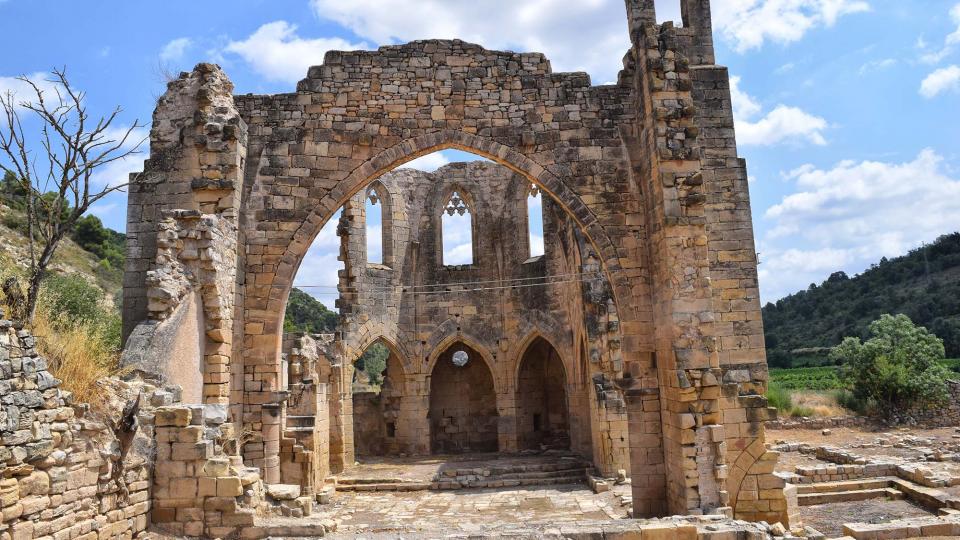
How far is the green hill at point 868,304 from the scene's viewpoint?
41.2 metres

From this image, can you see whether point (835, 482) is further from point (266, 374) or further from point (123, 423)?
point (123, 423)

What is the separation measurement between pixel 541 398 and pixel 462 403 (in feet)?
7.92

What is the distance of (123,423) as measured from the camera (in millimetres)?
6348

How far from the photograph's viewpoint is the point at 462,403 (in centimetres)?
2139

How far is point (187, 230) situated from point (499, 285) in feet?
39.8

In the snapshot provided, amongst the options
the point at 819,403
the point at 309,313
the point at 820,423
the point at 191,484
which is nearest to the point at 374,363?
the point at 309,313

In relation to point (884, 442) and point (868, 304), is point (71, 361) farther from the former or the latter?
point (868, 304)

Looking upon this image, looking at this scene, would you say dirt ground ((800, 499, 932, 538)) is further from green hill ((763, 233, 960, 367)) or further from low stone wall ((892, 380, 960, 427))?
green hill ((763, 233, 960, 367))

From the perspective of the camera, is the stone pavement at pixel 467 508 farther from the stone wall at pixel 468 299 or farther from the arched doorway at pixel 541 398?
the arched doorway at pixel 541 398

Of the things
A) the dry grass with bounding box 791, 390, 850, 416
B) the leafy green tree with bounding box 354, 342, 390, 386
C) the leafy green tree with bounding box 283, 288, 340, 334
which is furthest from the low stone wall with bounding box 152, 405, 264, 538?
the leafy green tree with bounding box 283, 288, 340, 334

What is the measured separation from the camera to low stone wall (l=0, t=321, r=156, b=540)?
5.11 meters

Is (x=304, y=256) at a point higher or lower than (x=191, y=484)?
higher

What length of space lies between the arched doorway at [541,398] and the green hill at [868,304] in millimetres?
27898

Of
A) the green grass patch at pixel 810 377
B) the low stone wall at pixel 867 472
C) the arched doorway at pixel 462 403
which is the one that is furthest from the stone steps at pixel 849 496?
the green grass patch at pixel 810 377
